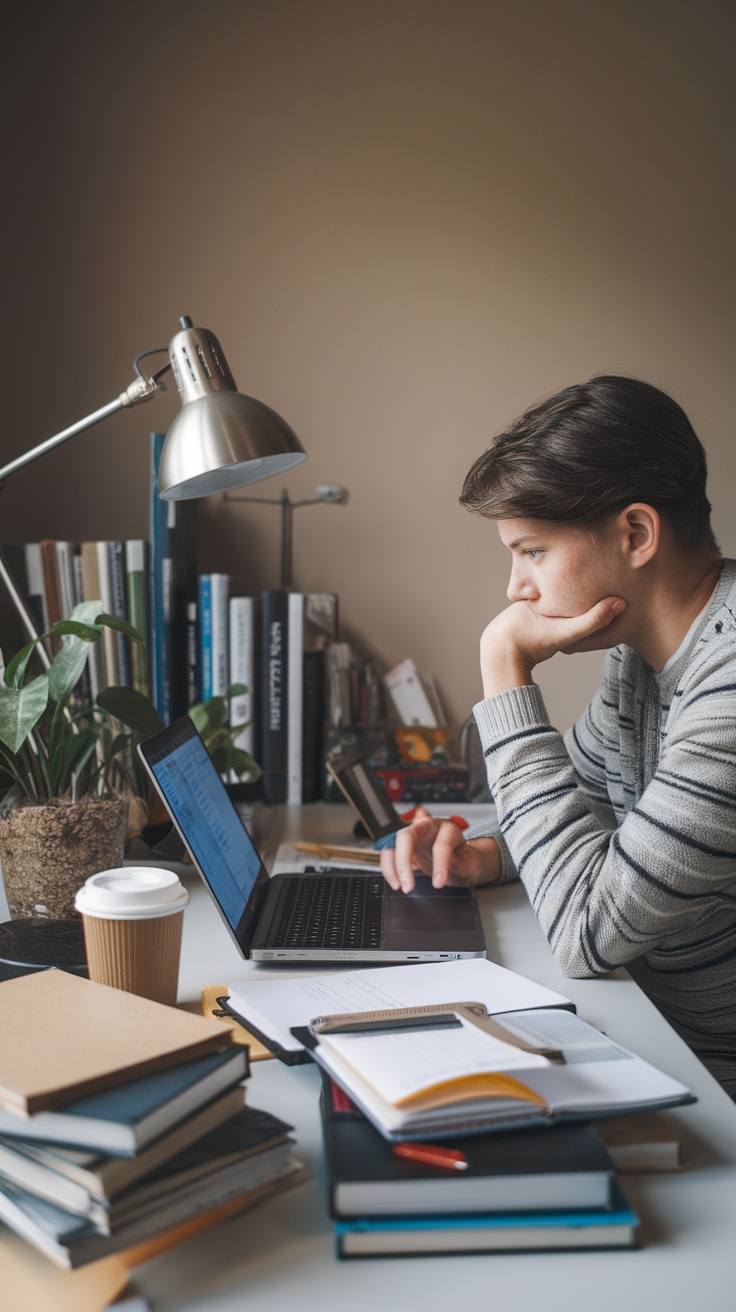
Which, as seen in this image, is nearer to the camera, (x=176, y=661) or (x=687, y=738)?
(x=687, y=738)

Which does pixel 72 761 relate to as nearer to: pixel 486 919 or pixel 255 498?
pixel 486 919

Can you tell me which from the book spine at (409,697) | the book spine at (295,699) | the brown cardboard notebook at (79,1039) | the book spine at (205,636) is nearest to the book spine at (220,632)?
the book spine at (205,636)

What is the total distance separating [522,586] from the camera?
3.85ft

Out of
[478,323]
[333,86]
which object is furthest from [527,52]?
[478,323]

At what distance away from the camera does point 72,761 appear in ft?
3.95

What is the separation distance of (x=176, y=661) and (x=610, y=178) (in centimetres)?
130

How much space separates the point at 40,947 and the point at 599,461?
2.39 ft

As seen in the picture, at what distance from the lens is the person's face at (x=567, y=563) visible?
1.10 meters

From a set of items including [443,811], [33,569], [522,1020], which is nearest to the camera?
[522,1020]

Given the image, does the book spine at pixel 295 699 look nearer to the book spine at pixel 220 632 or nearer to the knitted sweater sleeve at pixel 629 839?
the book spine at pixel 220 632

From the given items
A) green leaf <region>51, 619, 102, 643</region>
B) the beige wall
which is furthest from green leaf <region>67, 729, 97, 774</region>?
the beige wall

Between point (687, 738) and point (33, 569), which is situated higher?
point (33, 569)

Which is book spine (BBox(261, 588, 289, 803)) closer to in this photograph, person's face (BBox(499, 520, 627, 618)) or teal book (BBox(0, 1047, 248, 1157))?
person's face (BBox(499, 520, 627, 618))

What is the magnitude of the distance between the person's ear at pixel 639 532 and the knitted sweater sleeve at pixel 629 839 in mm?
156
